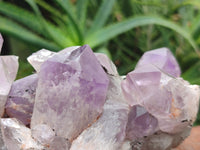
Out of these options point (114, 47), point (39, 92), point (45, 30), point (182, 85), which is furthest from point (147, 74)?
point (114, 47)

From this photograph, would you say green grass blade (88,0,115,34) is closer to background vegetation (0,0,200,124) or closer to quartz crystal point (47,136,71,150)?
background vegetation (0,0,200,124)

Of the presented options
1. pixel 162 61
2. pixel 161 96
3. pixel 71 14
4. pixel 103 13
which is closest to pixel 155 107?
pixel 161 96

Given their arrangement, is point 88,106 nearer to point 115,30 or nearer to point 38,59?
point 38,59

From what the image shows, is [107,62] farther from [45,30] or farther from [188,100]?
[45,30]

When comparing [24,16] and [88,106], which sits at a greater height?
[24,16]

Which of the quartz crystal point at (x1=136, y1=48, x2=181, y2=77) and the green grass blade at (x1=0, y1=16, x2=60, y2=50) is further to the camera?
the green grass blade at (x1=0, y1=16, x2=60, y2=50)

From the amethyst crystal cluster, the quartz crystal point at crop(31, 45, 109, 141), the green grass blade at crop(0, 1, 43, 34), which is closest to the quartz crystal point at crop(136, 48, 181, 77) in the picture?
the amethyst crystal cluster

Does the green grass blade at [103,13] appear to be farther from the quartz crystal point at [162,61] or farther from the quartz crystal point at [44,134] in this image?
the quartz crystal point at [44,134]
